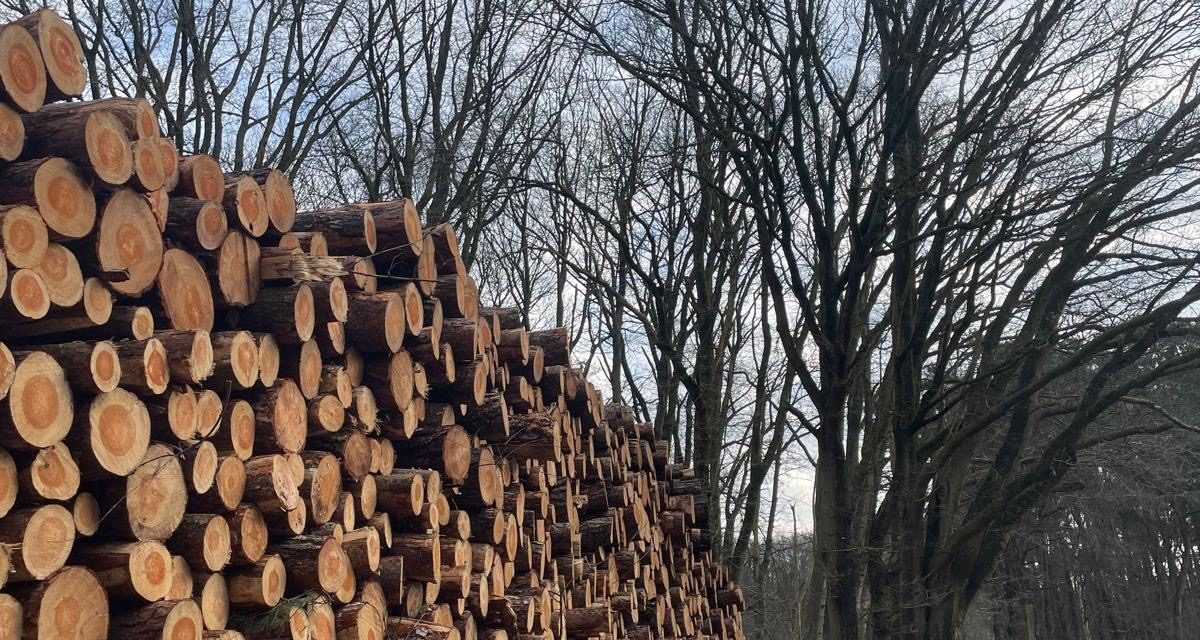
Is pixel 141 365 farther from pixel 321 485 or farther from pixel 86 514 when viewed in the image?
pixel 321 485

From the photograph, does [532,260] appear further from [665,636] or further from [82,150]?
[82,150]

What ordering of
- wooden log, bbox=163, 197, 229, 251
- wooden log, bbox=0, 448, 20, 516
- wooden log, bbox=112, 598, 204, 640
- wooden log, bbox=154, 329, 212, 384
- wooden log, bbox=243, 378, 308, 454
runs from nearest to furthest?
wooden log, bbox=0, 448, 20, 516 < wooden log, bbox=112, 598, 204, 640 < wooden log, bbox=154, 329, 212, 384 < wooden log, bbox=163, 197, 229, 251 < wooden log, bbox=243, 378, 308, 454

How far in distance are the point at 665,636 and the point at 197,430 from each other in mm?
4897

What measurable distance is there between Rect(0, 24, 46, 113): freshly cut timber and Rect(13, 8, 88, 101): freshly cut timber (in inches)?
1.0

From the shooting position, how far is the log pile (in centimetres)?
225

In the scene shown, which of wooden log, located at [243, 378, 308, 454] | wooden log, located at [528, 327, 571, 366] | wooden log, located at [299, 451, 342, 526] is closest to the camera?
wooden log, located at [243, 378, 308, 454]

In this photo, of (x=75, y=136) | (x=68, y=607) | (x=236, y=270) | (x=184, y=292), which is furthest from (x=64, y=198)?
(x=68, y=607)

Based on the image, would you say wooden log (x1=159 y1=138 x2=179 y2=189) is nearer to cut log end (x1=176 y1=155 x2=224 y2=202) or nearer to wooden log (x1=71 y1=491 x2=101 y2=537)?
cut log end (x1=176 y1=155 x2=224 y2=202)

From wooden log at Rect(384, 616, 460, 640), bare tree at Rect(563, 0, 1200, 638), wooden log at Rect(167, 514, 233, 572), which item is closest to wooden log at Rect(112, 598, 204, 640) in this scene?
wooden log at Rect(167, 514, 233, 572)

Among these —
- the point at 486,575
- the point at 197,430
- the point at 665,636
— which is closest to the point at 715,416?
the point at 665,636

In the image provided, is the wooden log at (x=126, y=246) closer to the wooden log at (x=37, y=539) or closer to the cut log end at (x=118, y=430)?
the cut log end at (x=118, y=430)

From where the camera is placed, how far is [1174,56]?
318 inches

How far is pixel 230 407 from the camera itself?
111 inches

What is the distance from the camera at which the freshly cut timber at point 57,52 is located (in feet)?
7.80
